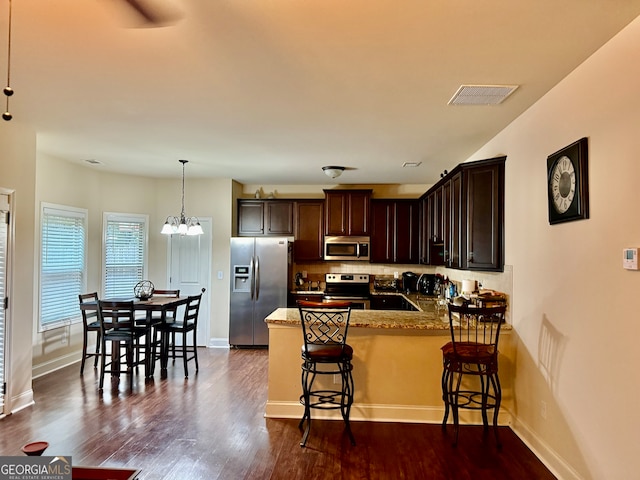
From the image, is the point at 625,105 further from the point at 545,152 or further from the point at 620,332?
the point at 620,332

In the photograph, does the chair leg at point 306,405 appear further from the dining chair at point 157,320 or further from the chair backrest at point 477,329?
the dining chair at point 157,320

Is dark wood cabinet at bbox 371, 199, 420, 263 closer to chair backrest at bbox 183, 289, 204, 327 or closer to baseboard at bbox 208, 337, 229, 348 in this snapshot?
baseboard at bbox 208, 337, 229, 348

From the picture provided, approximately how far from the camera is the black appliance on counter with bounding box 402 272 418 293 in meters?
6.83

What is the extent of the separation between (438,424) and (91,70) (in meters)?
3.84

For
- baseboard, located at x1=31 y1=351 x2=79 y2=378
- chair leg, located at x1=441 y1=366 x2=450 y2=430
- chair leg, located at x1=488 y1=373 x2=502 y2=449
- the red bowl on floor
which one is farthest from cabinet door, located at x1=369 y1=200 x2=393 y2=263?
the red bowl on floor

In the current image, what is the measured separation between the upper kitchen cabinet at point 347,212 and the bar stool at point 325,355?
118 inches

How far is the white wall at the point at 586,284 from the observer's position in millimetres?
2176

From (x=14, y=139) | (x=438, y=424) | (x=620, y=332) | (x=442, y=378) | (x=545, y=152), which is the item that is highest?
(x=14, y=139)

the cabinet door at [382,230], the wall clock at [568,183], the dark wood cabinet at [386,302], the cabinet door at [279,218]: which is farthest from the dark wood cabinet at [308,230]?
the wall clock at [568,183]

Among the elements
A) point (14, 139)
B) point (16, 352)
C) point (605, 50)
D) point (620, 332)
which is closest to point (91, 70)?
point (14, 139)

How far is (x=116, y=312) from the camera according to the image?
15.3 ft

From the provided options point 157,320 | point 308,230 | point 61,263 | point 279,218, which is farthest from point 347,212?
point 61,263

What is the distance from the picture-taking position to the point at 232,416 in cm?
377

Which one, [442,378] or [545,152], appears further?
[442,378]
